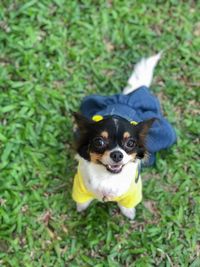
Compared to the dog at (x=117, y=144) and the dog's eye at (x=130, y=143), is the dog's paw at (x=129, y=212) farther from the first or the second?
the dog's eye at (x=130, y=143)

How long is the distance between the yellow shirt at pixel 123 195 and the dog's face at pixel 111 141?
283 millimetres

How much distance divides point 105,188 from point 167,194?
757 mm

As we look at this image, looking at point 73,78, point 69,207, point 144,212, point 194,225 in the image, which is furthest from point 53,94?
point 194,225

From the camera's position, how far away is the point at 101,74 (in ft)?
13.6

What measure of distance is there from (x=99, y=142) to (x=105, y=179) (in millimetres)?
328

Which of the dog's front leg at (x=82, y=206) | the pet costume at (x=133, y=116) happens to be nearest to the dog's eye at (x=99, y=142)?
the pet costume at (x=133, y=116)

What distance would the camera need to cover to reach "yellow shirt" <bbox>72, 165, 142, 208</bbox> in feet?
10.6

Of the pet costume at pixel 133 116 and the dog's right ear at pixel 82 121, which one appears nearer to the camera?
the dog's right ear at pixel 82 121

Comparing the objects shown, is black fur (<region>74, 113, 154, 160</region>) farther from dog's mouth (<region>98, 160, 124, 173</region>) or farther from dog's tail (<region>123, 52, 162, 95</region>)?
dog's tail (<region>123, 52, 162, 95</region>)

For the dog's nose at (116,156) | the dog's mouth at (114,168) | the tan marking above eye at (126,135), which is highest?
the tan marking above eye at (126,135)

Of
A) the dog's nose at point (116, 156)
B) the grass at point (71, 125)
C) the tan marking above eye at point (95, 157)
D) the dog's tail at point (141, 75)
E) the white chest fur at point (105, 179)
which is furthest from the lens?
the dog's tail at point (141, 75)

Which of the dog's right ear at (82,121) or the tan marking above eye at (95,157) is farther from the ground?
the dog's right ear at (82,121)

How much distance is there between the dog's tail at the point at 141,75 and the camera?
401 centimetres

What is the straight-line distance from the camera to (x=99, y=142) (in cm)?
286
